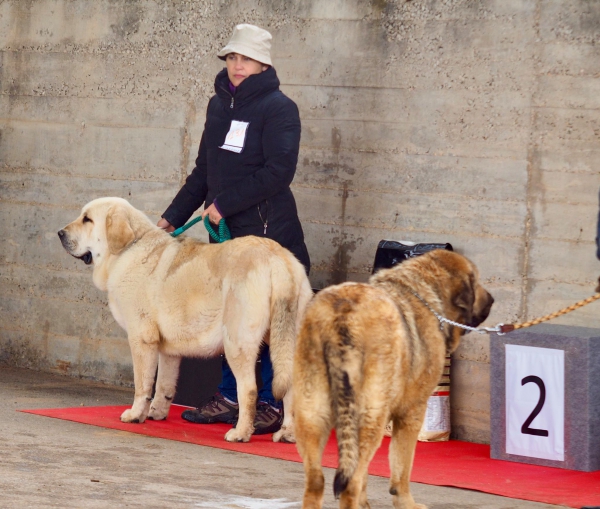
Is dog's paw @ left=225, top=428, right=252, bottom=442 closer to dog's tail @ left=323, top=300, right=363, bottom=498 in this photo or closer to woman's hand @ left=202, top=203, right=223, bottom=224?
woman's hand @ left=202, top=203, right=223, bottom=224

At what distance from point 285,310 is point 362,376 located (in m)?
2.20

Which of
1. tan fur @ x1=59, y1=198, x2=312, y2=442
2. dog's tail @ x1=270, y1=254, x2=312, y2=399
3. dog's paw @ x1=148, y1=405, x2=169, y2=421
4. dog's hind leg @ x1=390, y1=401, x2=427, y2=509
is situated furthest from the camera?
dog's paw @ x1=148, y1=405, x2=169, y2=421

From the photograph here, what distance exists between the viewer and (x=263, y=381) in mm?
6754

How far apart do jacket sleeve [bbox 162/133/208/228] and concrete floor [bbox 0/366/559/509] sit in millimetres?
1511

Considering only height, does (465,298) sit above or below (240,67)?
below

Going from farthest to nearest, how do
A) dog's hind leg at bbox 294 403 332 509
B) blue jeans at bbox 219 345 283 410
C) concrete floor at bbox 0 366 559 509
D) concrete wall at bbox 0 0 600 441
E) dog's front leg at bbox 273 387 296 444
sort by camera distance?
1. blue jeans at bbox 219 345 283 410
2. concrete wall at bbox 0 0 600 441
3. dog's front leg at bbox 273 387 296 444
4. concrete floor at bbox 0 366 559 509
5. dog's hind leg at bbox 294 403 332 509

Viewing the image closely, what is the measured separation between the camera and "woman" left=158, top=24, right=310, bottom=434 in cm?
651

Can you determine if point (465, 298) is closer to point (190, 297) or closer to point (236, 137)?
point (190, 297)

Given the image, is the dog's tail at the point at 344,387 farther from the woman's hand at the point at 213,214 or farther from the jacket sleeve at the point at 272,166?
the woman's hand at the point at 213,214

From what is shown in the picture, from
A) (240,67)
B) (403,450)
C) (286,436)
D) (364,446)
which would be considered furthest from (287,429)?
(364,446)

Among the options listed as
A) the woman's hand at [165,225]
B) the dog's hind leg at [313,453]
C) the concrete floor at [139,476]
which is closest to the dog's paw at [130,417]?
the concrete floor at [139,476]

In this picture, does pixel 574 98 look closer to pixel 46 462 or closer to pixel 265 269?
pixel 265 269

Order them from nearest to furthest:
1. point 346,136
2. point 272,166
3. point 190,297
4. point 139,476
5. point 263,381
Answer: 1. point 139,476
2. point 190,297
3. point 272,166
4. point 263,381
5. point 346,136

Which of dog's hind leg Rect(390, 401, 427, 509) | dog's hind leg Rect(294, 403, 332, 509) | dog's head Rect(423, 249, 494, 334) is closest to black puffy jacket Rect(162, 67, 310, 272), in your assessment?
dog's head Rect(423, 249, 494, 334)
